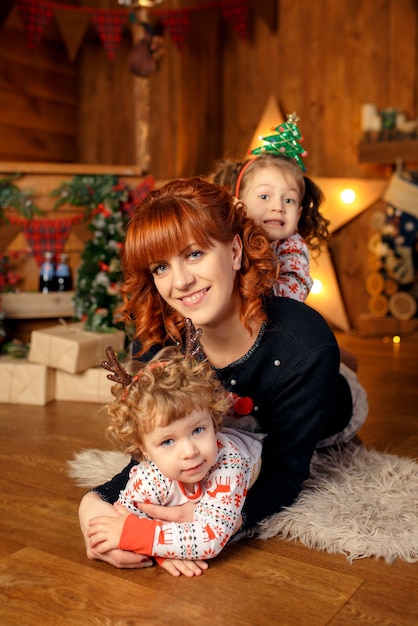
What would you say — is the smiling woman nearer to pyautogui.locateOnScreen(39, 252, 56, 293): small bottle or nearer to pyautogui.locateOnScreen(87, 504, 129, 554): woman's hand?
pyautogui.locateOnScreen(87, 504, 129, 554): woman's hand

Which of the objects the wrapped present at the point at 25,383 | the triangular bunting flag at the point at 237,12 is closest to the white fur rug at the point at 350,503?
the wrapped present at the point at 25,383

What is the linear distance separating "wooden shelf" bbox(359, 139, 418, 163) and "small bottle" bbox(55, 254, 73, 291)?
2.00m

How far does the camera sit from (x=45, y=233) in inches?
134

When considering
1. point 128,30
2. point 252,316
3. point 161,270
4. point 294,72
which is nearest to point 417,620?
point 252,316

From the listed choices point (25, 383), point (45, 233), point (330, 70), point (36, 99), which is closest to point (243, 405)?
point (25, 383)

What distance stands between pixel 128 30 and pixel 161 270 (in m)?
4.24

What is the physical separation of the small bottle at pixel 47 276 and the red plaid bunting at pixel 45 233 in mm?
47

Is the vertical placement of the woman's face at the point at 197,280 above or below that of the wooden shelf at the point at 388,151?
below

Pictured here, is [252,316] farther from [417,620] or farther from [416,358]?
[416,358]

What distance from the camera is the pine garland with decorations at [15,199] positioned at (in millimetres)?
3336

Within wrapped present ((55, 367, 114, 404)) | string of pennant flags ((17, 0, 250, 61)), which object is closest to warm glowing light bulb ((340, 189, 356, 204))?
string of pennant flags ((17, 0, 250, 61))

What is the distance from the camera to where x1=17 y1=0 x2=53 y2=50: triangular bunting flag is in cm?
433

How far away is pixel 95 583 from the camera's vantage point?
134 centimetres

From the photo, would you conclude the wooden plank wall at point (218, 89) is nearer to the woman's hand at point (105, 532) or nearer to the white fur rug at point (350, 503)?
the white fur rug at point (350, 503)
